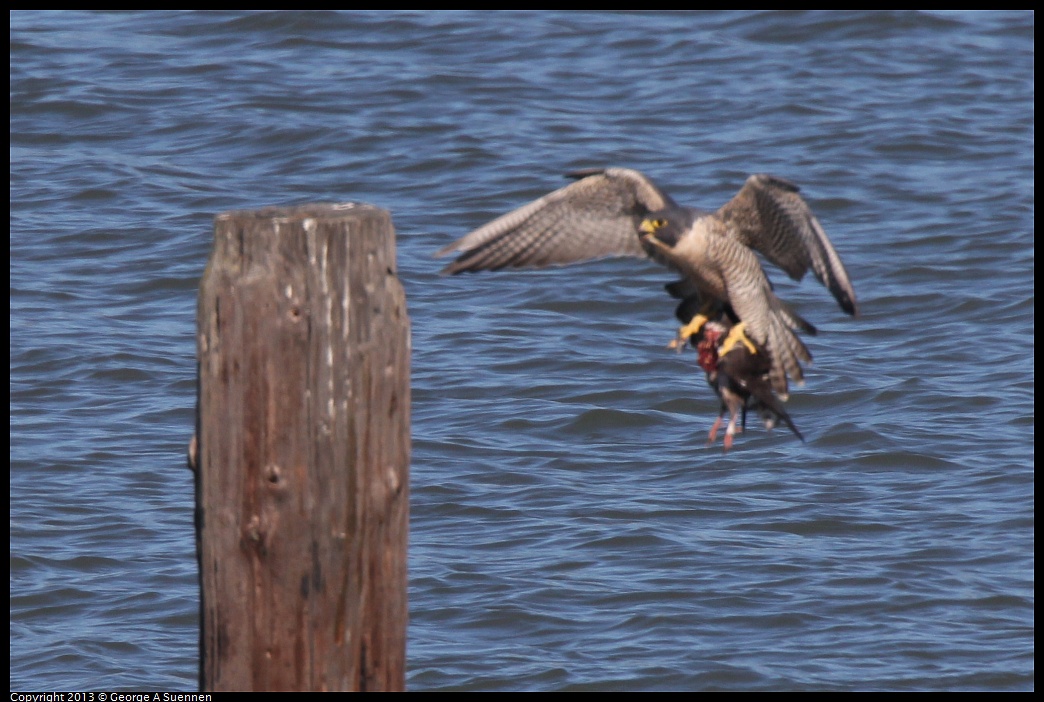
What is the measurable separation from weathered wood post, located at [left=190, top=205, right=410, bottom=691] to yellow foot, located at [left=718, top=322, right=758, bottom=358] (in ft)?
6.27

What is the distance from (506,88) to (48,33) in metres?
4.75

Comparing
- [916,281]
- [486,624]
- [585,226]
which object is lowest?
[486,624]

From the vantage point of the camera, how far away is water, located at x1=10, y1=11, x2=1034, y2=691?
314 inches

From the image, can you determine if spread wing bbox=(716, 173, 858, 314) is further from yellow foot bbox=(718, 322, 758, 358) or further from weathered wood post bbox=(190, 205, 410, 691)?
weathered wood post bbox=(190, 205, 410, 691)

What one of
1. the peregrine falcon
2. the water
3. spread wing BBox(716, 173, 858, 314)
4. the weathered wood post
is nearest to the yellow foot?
the peregrine falcon

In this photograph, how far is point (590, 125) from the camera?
1430cm

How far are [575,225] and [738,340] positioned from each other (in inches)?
26.7

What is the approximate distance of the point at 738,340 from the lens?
18.8 feet

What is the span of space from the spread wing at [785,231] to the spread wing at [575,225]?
0.83 ft

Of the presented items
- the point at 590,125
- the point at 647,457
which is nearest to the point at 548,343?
the point at 647,457

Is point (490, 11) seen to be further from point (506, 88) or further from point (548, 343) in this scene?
point (548, 343)

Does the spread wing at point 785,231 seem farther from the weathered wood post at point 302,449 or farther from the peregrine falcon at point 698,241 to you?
the weathered wood post at point 302,449

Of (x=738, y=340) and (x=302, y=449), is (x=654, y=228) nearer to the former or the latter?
(x=738, y=340)
